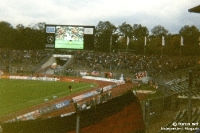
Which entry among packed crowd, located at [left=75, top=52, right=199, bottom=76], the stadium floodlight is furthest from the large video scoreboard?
the stadium floodlight

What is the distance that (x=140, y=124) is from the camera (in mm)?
5699

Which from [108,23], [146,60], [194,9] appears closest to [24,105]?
[194,9]

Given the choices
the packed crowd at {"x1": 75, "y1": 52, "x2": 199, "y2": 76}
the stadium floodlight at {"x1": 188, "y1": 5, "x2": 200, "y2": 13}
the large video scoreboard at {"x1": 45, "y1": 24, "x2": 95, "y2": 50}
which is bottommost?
the packed crowd at {"x1": 75, "y1": 52, "x2": 199, "y2": 76}

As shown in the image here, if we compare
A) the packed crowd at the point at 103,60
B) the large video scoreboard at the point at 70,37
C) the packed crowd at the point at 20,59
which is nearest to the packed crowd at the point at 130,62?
the packed crowd at the point at 103,60

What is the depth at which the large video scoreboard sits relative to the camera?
154 feet

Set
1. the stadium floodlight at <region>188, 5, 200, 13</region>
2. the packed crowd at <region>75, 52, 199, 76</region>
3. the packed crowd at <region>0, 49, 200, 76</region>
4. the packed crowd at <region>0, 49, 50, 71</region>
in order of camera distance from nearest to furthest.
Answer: the stadium floodlight at <region>188, 5, 200, 13</region> → the packed crowd at <region>75, 52, 199, 76</region> → the packed crowd at <region>0, 49, 200, 76</region> → the packed crowd at <region>0, 49, 50, 71</region>

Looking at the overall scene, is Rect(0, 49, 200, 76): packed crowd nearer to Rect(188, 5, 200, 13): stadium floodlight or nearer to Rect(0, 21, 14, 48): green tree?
Rect(0, 21, 14, 48): green tree

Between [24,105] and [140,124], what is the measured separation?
1573 centimetres

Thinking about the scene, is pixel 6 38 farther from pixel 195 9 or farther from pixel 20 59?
pixel 195 9

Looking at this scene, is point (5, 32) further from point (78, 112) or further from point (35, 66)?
point (78, 112)

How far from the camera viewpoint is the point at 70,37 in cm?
4747

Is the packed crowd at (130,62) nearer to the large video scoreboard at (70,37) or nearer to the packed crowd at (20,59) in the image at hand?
the large video scoreboard at (70,37)

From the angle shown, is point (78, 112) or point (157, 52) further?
point (157, 52)

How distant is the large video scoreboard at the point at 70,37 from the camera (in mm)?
46969
